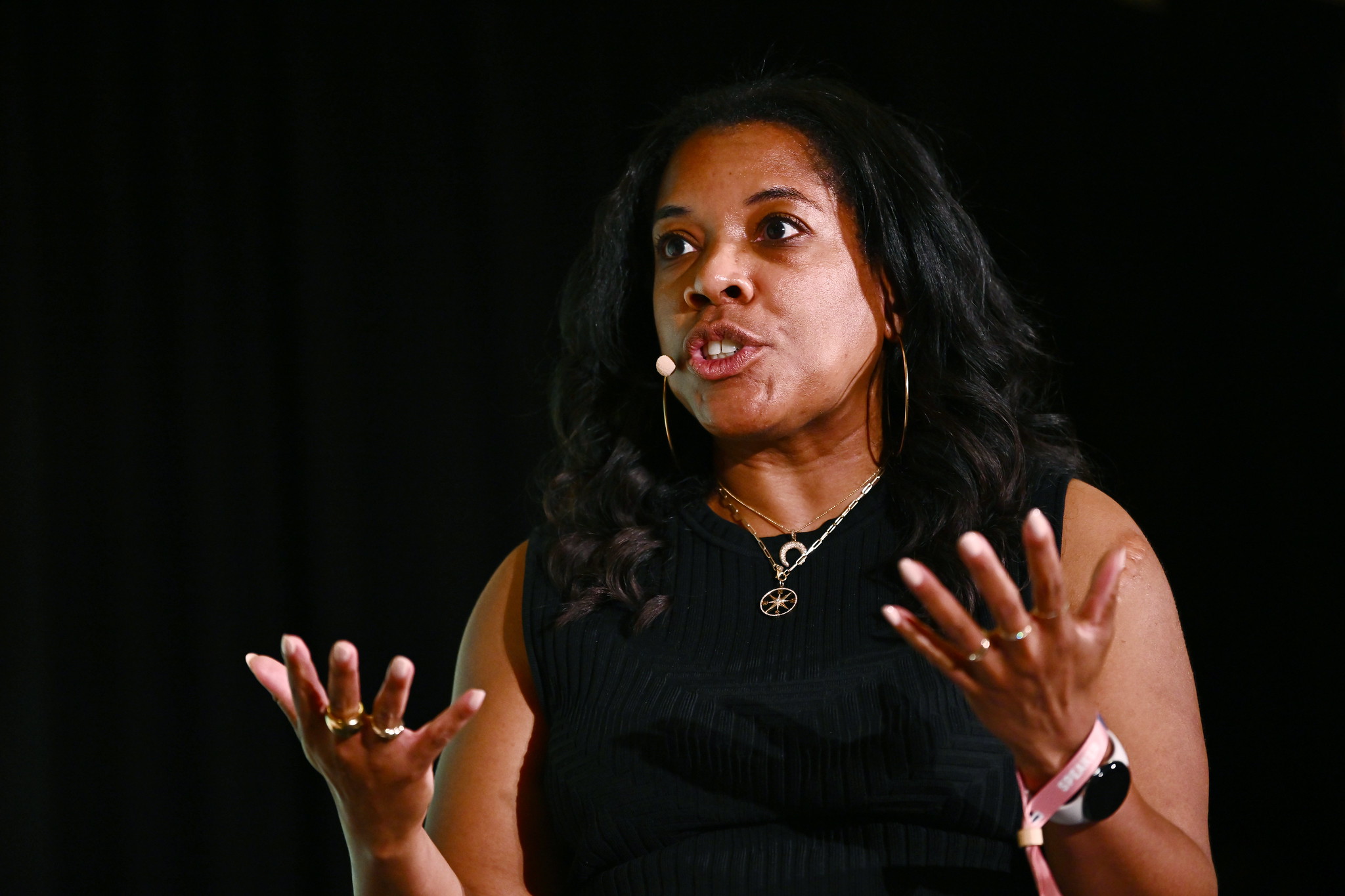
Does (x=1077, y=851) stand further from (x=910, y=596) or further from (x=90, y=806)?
(x=90, y=806)

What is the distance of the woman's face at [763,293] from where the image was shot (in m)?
1.55

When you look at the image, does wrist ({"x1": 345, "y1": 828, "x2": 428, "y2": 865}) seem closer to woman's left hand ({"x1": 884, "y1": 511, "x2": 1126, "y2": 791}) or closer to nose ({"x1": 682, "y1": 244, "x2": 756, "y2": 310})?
woman's left hand ({"x1": 884, "y1": 511, "x2": 1126, "y2": 791})

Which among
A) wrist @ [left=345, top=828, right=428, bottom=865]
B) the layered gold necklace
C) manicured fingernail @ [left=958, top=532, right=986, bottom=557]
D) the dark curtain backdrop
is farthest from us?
the dark curtain backdrop

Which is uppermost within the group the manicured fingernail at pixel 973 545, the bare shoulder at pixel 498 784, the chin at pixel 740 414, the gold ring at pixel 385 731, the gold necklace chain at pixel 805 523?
the chin at pixel 740 414

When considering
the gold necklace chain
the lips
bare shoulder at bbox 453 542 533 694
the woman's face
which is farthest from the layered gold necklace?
bare shoulder at bbox 453 542 533 694

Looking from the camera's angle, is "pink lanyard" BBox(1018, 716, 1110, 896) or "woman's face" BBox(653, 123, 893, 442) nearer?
"pink lanyard" BBox(1018, 716, 1110, 896)

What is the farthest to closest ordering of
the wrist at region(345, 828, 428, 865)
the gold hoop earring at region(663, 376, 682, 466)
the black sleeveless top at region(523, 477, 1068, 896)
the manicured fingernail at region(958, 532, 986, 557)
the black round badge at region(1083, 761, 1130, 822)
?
the gold hoop earring at region(663, 376, 682, 466) < the black sleeveless top at region(523, 477, 1068, 896) < the wrist at region(345, 828, 428, 865) < the black round badge at region(1083, 761, 1130, 822) < the manicured fingernail at region(958, 532, 986, 557)

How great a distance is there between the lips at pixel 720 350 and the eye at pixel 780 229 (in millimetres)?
147

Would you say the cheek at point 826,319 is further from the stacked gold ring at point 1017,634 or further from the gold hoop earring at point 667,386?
the stacked gold ring at point 1017,634

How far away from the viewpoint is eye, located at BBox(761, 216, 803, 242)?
5.26 feet

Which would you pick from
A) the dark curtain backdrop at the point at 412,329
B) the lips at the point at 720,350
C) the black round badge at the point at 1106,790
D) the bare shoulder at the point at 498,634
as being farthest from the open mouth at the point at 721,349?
the dark curtain backdrop at the point at 412,329

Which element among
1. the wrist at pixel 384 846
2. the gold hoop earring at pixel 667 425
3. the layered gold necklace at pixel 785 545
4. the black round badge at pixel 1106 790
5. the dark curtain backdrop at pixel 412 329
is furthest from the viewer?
the dark curtain backdrop at pixel 412 329

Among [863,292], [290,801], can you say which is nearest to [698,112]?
[863,292]

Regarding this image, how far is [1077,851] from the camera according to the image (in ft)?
3.72
